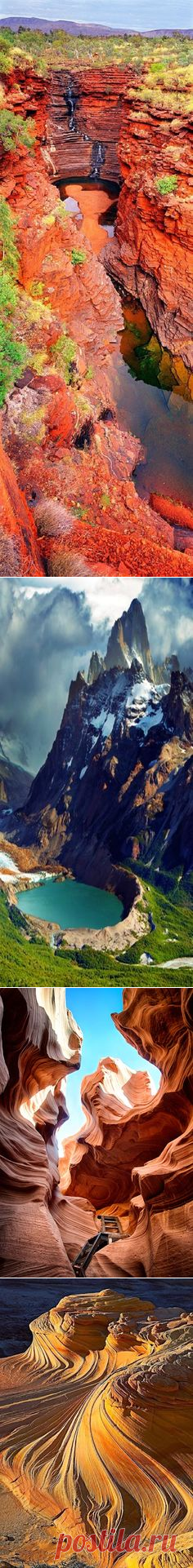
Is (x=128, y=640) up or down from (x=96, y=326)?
down

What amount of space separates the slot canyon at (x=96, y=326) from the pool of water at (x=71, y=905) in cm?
168

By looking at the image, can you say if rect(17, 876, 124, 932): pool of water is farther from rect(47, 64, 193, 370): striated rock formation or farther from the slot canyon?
rect(47, 64, 193, 370): striated rock formation

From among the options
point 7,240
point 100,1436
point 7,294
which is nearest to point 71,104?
point 7,240

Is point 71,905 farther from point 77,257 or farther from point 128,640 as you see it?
A: point 77,257

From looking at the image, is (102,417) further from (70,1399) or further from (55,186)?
(70,1399)

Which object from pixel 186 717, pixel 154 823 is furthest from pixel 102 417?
pixel 154 823

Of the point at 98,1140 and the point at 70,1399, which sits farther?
the point at 98,1140

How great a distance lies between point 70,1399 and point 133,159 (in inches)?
230

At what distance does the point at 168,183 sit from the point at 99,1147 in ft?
16.5

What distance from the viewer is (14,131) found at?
264 inches

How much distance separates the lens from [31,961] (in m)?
6.93

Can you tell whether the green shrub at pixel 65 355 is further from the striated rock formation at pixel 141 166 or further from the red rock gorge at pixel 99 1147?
the red rock gorge at pixel 99 1147

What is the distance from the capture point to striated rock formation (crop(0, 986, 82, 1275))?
6.38 m

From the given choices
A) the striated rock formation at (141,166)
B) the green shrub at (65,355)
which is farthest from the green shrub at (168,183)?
the green shrub at (65,355)
